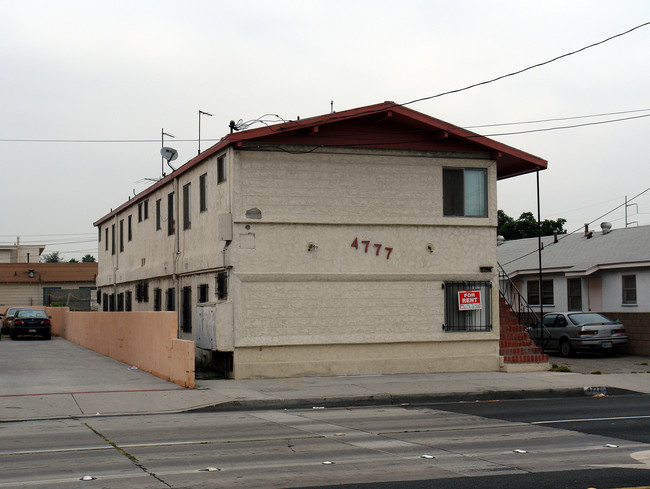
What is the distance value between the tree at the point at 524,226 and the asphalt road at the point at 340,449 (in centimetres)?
5337

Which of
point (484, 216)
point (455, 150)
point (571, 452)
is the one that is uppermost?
point (455, 150)

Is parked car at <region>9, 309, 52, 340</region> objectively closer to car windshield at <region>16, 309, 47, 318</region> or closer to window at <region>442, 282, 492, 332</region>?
car windshield at <region>16, 309, 47, 318</region>

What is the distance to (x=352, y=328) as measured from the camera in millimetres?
20188

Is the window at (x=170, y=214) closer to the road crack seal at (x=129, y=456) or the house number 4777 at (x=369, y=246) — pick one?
the house number 4777 at (x=369, y=246)

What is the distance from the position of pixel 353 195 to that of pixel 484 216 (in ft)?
12.1

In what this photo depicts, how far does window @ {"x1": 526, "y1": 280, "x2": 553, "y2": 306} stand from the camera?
113 feet

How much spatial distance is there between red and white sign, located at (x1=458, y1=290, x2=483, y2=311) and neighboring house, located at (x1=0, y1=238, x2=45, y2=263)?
5631cm

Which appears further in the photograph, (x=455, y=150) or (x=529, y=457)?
(x=455, y=150)

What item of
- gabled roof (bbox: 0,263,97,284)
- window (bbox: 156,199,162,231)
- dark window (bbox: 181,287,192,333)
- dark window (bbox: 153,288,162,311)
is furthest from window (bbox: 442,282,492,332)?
gabled roof (bbox: 0,263,97,284)

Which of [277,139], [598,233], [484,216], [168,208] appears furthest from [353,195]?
[598,233]

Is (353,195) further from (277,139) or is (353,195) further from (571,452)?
(571,452)

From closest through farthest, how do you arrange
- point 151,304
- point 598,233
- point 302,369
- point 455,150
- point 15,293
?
point 302,369 < point 455,150 < point 151,304 < point 598,233 < point 15,293

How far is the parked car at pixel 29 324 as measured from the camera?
3791cm

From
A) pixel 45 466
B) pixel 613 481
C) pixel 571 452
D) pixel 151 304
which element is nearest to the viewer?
pixel 613 481
